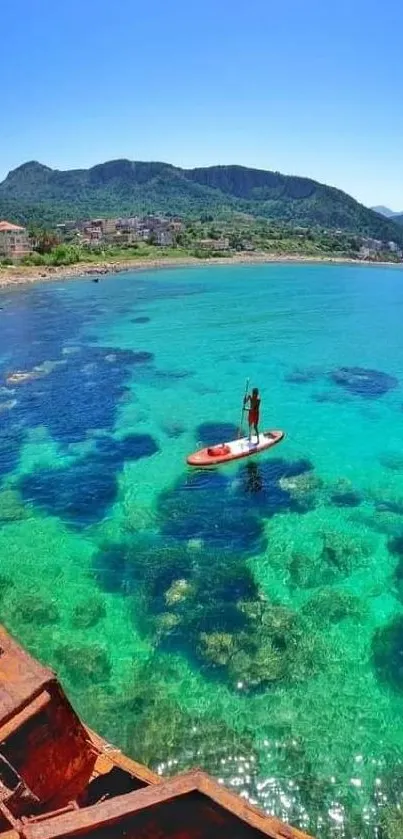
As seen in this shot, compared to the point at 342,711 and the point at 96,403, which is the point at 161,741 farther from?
the point at 96,403

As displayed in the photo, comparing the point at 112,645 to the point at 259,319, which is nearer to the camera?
the point at 112,645

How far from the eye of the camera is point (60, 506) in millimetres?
23594

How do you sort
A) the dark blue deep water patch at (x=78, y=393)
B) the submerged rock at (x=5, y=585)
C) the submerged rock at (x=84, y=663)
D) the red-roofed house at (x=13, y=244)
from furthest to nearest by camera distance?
the red-roofed house at (x=13, y=244), the dark blue deep water patch at (x=78, y=393), the submerged rock at (x=5, y=585), the submerged rock at (x=84, y=663)

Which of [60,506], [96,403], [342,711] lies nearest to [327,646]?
[342,711]

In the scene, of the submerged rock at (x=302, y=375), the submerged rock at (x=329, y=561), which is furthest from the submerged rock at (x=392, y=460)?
the submerged rock at (x=302, y=375)

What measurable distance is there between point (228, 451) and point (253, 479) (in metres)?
2.03

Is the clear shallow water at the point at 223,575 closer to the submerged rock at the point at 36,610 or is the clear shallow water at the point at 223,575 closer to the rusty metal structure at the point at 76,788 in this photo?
the submerged rock at the point at 36,610

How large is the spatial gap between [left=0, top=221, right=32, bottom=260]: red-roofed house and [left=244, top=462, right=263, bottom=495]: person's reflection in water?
112 m

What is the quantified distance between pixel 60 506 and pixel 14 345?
36.1 meters

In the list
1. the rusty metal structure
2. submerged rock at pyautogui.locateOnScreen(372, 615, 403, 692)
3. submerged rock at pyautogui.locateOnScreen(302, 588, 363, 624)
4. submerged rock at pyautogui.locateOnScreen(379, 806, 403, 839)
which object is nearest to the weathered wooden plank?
the rusty metal structure

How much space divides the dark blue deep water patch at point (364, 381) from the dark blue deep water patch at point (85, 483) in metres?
18.6

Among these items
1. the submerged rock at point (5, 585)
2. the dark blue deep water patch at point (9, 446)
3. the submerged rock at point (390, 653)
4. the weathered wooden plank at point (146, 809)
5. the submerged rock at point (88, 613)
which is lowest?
the submerged rock at point (390, 653)

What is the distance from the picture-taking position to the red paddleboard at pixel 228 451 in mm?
26186

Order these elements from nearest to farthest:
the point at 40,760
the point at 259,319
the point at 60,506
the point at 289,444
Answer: the point at 40,760 < the point at 60,506 < the point at 289,444 < the point at 259,319
